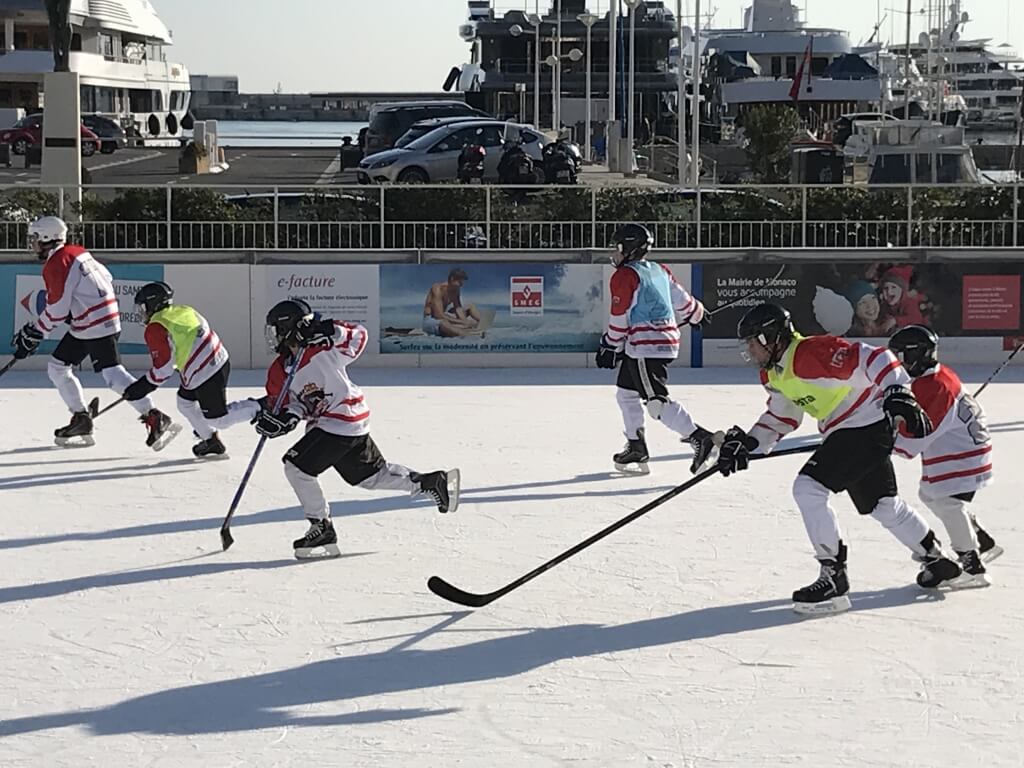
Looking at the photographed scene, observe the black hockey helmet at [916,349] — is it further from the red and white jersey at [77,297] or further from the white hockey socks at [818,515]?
the red and white jersey at [77,297]

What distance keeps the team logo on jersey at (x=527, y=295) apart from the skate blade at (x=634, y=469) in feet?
19.1

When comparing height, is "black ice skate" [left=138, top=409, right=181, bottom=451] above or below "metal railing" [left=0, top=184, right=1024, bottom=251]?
below

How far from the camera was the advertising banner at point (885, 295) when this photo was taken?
17.5 metres

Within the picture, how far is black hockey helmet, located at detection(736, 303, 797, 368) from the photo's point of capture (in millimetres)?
7680

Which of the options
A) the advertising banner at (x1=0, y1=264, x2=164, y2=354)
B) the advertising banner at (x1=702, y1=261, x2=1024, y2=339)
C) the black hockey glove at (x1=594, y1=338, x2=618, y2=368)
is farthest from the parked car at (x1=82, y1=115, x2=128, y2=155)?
the black hockey glove at (x1=594, y1=338, x2=618, y2=368)

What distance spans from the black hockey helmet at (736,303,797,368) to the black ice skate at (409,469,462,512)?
2368mm

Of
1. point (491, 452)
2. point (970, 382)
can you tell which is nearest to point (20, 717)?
point (491, 452)

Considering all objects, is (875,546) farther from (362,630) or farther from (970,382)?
(970,382)

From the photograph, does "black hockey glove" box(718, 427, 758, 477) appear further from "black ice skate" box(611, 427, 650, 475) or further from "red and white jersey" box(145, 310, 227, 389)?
"red and white jersey" box(145, 310, 227, 389)

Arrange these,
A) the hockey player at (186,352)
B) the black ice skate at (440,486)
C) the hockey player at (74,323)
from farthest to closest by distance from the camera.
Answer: the hockey player at (74,323) < the hockey player at (186,352) < the black ice skate at (440,486)

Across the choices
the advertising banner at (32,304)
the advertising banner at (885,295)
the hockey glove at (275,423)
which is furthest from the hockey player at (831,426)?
the advertising banner at (32,304)

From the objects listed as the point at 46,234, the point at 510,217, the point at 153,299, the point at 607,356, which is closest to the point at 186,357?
the point at 153,299

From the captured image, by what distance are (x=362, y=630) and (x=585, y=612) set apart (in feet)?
3.50

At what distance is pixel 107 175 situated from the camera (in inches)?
1564
